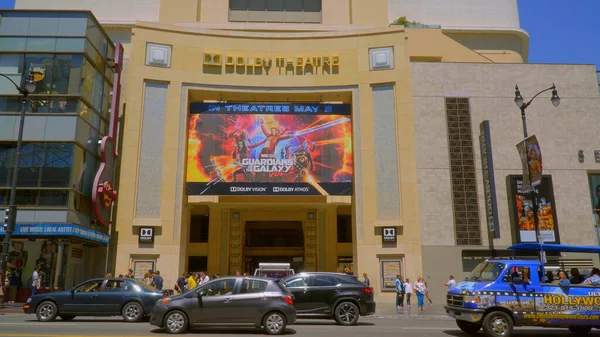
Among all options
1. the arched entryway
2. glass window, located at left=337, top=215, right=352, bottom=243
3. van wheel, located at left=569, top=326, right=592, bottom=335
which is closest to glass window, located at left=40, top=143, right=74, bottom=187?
the arched entryway

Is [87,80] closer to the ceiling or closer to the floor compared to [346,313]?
closer to the ceiling

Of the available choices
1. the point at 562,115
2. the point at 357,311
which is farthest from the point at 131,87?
the point at 562,115

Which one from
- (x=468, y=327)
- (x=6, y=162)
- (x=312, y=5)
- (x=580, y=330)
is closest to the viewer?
(x=468, y=327)

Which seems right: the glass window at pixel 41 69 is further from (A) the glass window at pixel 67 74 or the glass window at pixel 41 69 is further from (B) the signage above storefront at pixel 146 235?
(B) the signage above storefront at pixel 146 235

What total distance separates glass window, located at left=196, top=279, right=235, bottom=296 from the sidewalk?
430 inches

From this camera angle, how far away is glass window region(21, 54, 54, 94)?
83.3 feet

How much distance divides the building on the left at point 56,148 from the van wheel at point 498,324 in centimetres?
1908

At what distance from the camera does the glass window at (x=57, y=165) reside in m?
24.3

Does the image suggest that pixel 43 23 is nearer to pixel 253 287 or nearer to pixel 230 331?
pixel 253 287

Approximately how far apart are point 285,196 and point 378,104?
26.9 feet

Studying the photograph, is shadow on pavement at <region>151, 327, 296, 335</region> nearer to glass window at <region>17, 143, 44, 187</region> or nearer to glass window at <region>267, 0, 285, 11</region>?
glass window at <region>17, 143, 44, 187</region>

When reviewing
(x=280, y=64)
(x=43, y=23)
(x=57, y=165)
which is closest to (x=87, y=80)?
(x=43, y=23)

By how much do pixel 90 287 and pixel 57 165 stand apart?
11.1 metres

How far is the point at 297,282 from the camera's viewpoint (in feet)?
Result: 53.1
